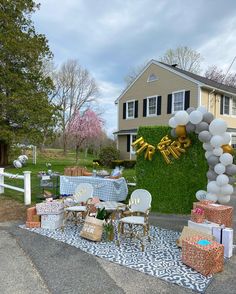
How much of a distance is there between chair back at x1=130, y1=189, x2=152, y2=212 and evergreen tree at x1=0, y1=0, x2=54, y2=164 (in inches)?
502

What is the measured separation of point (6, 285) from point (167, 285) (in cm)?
203

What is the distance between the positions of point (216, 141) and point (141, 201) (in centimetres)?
195

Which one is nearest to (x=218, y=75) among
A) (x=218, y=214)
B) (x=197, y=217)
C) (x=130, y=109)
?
(x=130, y=109)

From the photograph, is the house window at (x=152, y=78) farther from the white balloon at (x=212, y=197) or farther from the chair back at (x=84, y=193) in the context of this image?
the white balloon at (x=212, y=197)

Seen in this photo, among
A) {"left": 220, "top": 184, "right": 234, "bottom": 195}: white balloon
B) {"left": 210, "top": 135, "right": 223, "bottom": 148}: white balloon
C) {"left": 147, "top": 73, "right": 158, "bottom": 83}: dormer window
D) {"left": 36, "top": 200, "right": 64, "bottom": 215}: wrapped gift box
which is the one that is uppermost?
{"left": 147, "top": 73, "right": 158, "bottom": 83}: dormer window

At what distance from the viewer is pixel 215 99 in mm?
17562

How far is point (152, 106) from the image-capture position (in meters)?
19.2

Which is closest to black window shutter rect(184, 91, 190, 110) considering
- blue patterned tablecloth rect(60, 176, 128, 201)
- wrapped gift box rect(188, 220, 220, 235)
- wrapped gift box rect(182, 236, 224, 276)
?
blue patterned tablecloth rect(60, 176, 128, 201)

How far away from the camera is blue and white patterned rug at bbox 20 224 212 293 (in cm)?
377

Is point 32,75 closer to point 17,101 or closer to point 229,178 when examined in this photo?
point 17,101

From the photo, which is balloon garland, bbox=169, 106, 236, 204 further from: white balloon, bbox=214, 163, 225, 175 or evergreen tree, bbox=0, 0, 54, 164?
evergreen tree, bbox=0, 0, 54, 164

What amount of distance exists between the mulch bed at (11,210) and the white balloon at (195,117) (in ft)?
15.2

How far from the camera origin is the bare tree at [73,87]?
1454 inches

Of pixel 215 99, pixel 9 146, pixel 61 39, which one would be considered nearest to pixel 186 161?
pixel 61 39
